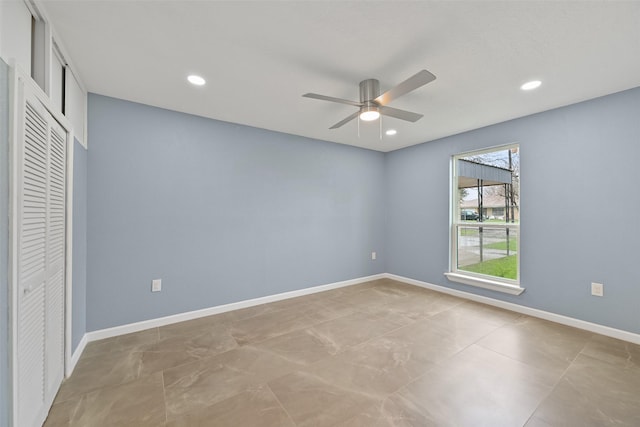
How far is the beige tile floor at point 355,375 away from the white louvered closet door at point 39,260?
0.32 meters

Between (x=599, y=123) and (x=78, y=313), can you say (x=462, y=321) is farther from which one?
(x=78, y=313)

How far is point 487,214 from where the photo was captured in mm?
3756

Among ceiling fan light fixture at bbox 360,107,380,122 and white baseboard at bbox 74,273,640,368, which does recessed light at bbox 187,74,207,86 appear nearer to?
ceiling fan light fixture at bbox 360,107,380,122

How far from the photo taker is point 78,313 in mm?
2311

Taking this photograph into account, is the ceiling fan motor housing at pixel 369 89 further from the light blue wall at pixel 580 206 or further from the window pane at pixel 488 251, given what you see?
the window pane at pixel 488 251

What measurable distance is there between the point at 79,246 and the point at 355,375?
267 centimetres

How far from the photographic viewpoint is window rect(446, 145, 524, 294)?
340 centimetres

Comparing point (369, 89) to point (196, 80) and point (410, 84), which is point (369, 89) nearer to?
point (410, 84)

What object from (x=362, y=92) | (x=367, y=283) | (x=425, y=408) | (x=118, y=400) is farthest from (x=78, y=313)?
(x=367, y=283)

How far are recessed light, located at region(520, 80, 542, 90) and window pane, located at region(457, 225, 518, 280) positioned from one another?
178cm

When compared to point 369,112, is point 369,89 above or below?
above

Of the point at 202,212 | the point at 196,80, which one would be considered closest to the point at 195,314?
the point at 202,212

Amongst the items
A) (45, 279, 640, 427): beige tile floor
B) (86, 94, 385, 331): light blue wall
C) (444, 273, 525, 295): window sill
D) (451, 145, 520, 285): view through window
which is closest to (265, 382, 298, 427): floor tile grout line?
(45, 279, 640, 427): beige tile floor

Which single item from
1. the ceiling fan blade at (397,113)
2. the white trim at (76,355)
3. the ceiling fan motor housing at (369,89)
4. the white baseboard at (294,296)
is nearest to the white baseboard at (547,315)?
the white baseboard at (294,296)
